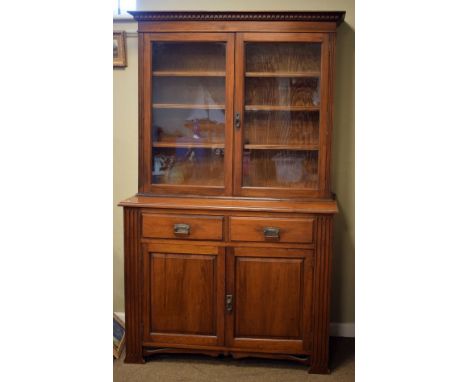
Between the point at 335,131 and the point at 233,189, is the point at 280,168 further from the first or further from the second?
the point at 335,131

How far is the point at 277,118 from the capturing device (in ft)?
8.61

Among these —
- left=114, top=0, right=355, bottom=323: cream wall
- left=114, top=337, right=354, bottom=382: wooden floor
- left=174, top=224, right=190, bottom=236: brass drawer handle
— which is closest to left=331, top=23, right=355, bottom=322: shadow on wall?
left=114, top=0, right=355, bottom=323: cream wall

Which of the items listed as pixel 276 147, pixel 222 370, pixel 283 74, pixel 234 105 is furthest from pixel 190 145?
pixel 222 370

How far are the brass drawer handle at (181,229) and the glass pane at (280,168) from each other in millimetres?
402

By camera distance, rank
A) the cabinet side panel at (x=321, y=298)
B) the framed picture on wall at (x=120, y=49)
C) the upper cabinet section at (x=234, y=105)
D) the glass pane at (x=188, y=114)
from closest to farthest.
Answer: the cabinet side panel at (x=321, y=298), the upper cabinet section at (x=234, y=105), the glass pane at (x=188, y=114), the framed picture on wall at (x=120, y=49)

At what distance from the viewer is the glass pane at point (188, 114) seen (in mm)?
2600

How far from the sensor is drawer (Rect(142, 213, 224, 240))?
2.39 metres

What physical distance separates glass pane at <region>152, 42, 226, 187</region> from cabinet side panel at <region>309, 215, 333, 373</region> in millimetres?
619

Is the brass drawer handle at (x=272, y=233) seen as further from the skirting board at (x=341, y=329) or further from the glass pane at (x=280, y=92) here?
the skirting board at (x=341, y=329)

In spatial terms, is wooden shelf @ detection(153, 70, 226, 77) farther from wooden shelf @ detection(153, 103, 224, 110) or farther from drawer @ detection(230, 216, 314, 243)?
drawer @ detection(230, 216, 314, 243)

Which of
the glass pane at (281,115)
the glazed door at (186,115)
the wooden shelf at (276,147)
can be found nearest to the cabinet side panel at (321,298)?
the glass pane at (281,115)
